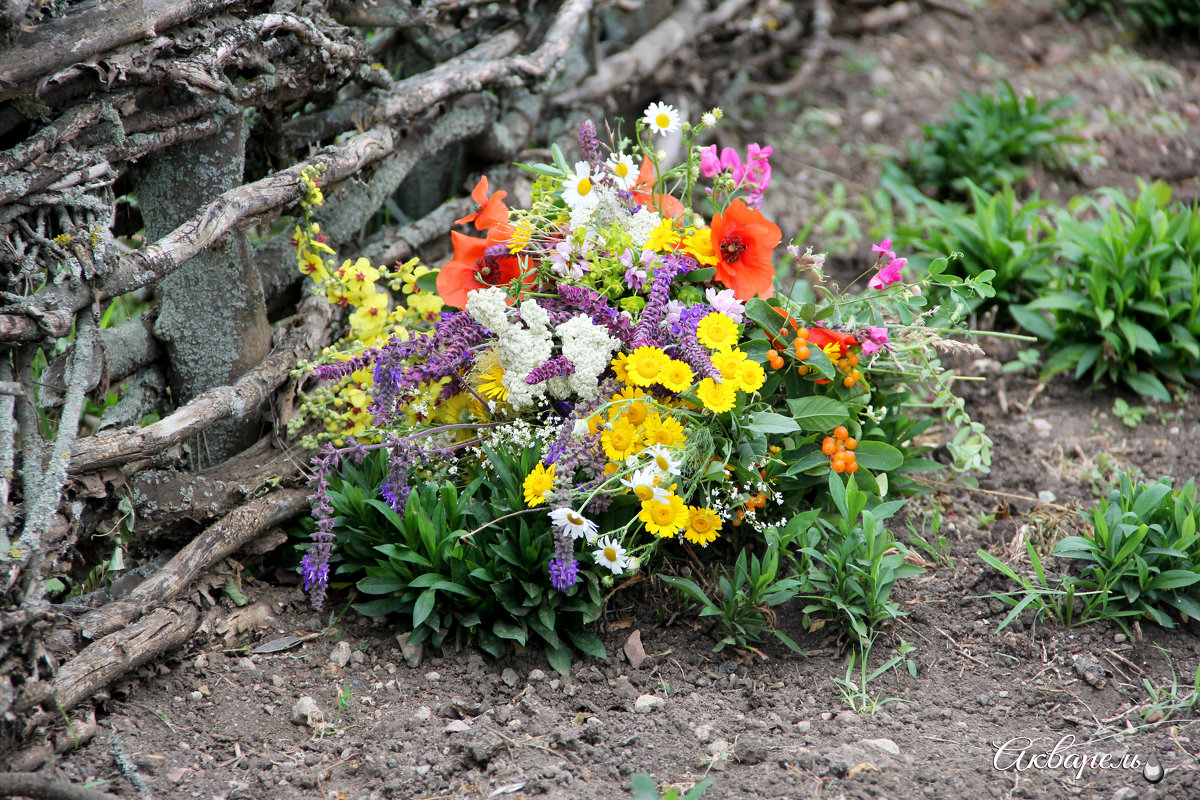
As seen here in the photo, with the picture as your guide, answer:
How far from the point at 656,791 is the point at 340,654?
0.85 m

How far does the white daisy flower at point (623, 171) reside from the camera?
7.29 feet

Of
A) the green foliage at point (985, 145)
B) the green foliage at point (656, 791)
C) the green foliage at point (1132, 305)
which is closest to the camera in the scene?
the green foliage at point (656, 791)

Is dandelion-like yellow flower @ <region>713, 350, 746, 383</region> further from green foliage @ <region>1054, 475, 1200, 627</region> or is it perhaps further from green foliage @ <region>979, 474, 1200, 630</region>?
green foliage @ <region>1054, 475, 1200, 627</region>

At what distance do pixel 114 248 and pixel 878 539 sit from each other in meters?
1.82

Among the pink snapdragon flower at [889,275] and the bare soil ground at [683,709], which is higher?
the pink snapdragon flower at [889,275]

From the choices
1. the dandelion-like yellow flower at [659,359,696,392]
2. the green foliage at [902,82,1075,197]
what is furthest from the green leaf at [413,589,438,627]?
the green foliage at [902,82,1075,197]

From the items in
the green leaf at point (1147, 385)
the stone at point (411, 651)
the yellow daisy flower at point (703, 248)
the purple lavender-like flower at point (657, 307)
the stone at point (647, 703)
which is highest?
the yellow daisy flower at point (703, 248)

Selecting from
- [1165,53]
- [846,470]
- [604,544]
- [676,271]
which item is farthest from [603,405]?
[1165,53]

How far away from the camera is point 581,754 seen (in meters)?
1.77

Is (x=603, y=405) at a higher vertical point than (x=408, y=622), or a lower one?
higher

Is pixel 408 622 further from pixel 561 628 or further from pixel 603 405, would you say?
pixel 603 405

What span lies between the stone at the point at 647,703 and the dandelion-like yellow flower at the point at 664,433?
573mm

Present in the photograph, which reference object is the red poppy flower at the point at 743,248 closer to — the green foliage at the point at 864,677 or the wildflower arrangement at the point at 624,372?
the wildflower arrangement at the point at 624,372

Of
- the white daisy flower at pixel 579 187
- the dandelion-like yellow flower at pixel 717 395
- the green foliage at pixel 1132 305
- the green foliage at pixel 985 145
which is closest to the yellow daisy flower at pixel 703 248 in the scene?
the white daisy flower at pixel 579 187
